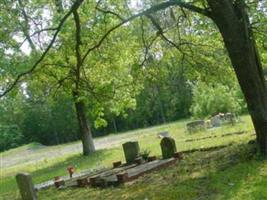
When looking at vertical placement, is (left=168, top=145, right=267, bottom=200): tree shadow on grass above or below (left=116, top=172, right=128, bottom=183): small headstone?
below

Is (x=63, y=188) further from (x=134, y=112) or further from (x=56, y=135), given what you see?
(x=56, y=135)

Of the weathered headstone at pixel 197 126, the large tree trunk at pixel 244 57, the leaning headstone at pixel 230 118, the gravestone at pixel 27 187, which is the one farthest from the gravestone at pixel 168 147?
the leaning headstone at pixel 230 118

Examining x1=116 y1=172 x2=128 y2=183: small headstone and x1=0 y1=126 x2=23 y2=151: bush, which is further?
x1=0 y1=126 x2=23 y2=151: bush

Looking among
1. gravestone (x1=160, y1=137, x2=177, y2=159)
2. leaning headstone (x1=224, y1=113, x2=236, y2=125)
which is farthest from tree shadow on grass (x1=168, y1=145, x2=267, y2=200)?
leaning headstone (x1=224, y1=113, x2=236, y2=125)

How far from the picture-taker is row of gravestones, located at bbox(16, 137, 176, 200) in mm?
12258

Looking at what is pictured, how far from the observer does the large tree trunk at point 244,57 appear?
36.2 feet

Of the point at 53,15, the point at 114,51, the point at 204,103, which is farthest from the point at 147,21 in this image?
the point at 204,103

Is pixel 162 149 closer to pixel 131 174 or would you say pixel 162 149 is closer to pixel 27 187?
pixel 131 174

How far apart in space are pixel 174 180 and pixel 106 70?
8765mm

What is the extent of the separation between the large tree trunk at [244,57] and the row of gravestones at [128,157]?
3.70m

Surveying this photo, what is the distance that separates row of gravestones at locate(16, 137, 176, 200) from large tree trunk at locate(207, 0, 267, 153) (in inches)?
146

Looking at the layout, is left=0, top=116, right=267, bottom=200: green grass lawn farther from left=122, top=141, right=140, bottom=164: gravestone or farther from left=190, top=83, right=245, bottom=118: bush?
left=190, top=83, right=245, bottom=118: bush

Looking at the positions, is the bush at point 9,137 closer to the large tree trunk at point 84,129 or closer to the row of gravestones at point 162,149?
the large tree trunk at point 84,129

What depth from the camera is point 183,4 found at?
464 inches
